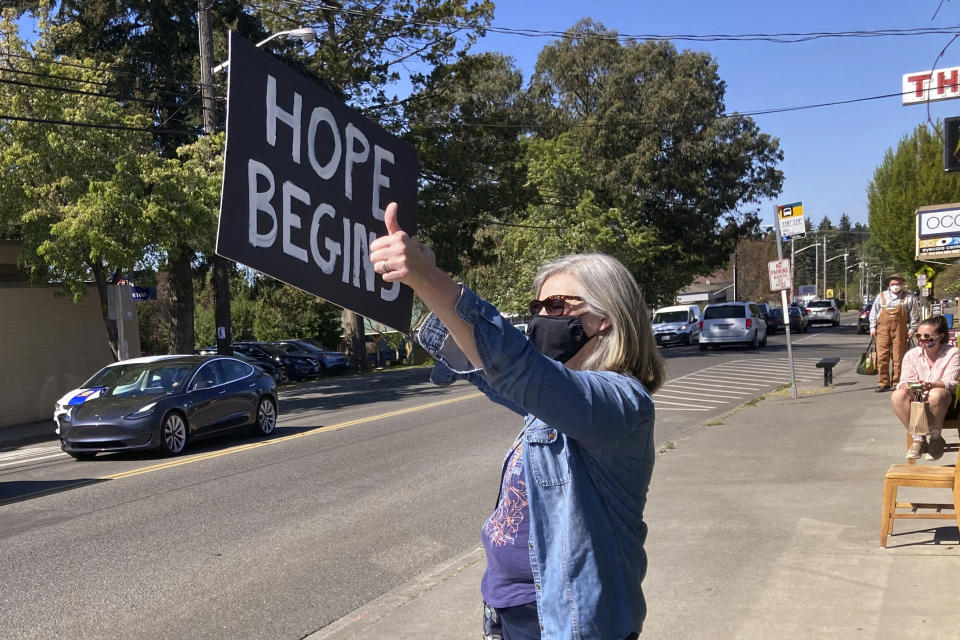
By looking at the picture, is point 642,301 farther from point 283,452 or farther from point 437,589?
point 283,452

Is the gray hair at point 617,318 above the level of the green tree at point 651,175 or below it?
below

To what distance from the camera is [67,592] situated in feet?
20.4

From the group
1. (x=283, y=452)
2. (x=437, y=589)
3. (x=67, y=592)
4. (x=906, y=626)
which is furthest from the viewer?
(x=283, y=452)

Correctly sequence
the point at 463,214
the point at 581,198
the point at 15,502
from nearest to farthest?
the point at 15,502 < the point at 463,214 < the point at 581,198

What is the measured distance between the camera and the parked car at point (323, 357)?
33375 mm

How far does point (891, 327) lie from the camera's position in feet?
48.6

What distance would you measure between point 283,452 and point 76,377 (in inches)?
515

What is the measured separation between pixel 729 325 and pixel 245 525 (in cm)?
2686

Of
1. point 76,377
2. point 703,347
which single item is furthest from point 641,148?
point 76,377

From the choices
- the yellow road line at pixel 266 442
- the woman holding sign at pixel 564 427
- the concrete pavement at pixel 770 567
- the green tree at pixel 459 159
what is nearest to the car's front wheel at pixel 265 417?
the yellow road line at pixel 266 442

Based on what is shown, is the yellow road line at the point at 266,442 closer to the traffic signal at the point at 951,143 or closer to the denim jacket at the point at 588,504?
the traffic signal at the point at 951,143

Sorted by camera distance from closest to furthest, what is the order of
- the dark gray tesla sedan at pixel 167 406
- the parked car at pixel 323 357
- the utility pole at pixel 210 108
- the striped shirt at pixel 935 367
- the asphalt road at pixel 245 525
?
the asphalt road at pixel 245 525, the striped shirt at pixel 935 367, the dark gray tesla sedan at pixel 167 406, the utility pole at pixel 210 108, the parked car at pixel 323 357

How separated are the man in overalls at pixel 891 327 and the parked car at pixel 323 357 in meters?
21.8

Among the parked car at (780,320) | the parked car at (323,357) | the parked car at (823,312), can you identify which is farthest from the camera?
the parked car at (823,312)
